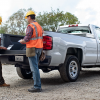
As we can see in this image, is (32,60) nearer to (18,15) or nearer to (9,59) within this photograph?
(9,59)

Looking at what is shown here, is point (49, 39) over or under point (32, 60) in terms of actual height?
over

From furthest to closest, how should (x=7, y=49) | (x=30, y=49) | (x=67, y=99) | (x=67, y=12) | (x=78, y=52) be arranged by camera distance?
(x=67, y=12) < (x=78, y=52) < (x=7, y=49) < (x=30, y=49) < (x=67, y=99)

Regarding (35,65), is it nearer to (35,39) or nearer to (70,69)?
(35,39)

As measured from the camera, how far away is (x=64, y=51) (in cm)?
592

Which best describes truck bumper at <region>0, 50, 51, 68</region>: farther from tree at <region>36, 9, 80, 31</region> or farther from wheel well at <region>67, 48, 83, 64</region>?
tree at <region>36, 9, 80, 31</region>

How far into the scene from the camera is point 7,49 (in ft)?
19.3

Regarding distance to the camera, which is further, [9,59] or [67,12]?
[67,12]

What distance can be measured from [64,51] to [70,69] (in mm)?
710

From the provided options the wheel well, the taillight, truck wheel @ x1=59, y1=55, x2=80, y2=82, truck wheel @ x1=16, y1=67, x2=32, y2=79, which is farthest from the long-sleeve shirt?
truck wheel @ x1=16, y1=67, x2=32, y2=79

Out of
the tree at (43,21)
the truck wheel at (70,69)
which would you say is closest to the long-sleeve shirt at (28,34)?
the truck wheel at (70,69)

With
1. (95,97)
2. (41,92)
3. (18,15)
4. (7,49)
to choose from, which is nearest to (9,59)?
(7,49)

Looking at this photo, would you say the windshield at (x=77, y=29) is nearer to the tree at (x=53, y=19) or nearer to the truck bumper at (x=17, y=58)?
the truck bumper at (x=17, y=58)

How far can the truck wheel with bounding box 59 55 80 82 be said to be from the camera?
6.05 metres

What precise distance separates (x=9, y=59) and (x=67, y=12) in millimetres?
49069
